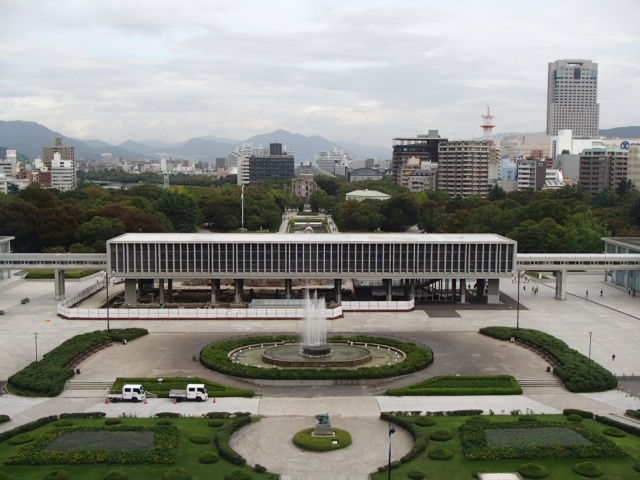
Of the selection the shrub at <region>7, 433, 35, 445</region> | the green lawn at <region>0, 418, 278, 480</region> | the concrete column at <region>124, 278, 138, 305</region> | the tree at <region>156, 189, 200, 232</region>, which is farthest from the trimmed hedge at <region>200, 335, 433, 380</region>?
the tree at <region>156, 189, 200, 232</region>

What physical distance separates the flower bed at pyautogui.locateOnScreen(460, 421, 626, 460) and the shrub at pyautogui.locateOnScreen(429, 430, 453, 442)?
0.68 metres

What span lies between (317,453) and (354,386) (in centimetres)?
1142

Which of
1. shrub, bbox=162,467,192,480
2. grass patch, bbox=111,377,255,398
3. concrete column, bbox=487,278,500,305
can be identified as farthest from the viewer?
concrete column, bbox=487,278,500,305

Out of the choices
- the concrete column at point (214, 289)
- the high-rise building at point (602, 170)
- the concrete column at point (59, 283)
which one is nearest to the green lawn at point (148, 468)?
the concrete column at point (214, 289)

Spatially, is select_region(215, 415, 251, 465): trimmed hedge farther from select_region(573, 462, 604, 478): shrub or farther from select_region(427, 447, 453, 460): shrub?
select_region(573, 462, 604, 478): shrub

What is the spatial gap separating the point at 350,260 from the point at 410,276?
6.27m

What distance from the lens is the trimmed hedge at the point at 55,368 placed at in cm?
4756

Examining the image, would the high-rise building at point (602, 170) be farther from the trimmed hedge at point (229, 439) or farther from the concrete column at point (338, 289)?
the trimmed hedge at point (229, 439)

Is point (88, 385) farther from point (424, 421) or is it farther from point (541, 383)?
point (541, 383)

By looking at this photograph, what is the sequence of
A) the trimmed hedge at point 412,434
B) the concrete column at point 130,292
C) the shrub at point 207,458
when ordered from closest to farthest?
the shrub at point 207,458, the trimmed hedge at point 412,434, the concrete column at point 130,292

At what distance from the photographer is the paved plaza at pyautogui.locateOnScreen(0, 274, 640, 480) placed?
4212cm

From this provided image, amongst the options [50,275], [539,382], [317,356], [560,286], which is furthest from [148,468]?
[50,275]

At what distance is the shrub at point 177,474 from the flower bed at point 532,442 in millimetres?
13729

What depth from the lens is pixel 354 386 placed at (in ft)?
162
